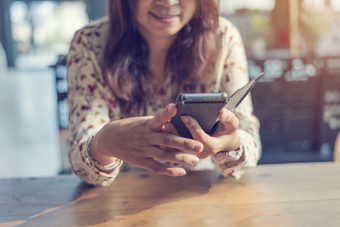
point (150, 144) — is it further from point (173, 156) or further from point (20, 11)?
point (20, 11)

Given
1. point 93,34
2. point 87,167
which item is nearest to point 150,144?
point 87,167

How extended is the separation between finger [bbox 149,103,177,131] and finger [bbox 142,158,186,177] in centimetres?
9

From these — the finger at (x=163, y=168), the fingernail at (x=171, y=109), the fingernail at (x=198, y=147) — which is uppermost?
the fingernail at (x=171, y=109)

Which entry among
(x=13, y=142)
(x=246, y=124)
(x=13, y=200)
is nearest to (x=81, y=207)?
(x=13, y=200)

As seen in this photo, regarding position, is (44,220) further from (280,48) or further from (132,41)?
(280,48)

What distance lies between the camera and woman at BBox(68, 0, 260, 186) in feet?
3.50

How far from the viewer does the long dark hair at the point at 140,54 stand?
1.27 m

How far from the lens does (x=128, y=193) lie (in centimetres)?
105

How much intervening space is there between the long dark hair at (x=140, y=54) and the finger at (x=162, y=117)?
1.55 feet

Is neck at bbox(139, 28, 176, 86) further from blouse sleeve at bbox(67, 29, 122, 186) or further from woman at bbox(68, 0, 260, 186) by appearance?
blouse sleeve at bbox(67, 29, 122, 186)

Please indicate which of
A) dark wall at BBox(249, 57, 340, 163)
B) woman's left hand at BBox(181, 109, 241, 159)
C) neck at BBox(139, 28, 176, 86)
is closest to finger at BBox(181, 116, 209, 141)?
woman's left hand at BBox(181, 109, 241, 159)

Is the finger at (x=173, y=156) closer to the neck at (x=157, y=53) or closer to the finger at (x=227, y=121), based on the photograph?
the finger at (x=227, y=121)

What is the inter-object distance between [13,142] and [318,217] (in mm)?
4358

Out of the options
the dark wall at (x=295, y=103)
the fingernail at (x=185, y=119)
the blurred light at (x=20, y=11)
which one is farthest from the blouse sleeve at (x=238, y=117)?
the blurred light at (x=20, y=11)
